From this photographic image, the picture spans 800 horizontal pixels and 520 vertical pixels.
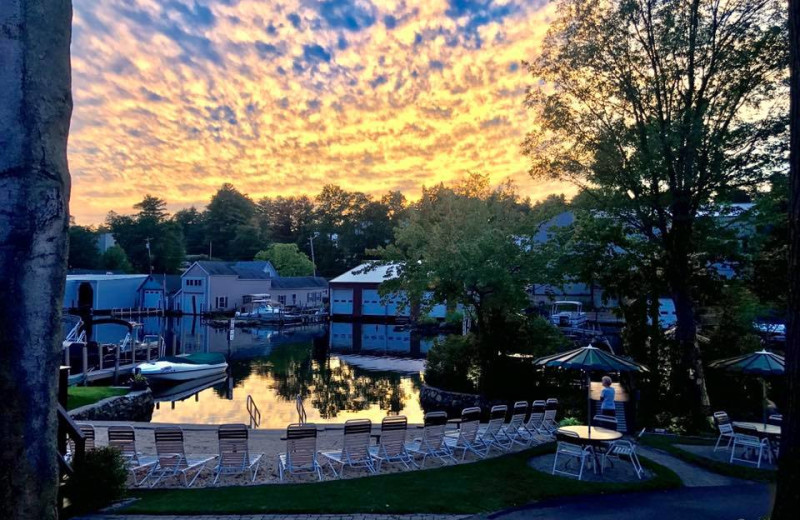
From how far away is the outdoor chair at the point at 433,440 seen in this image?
37.8 feet

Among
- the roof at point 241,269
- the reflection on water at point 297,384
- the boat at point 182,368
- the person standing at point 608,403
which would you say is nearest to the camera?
the person standing at point 608,403

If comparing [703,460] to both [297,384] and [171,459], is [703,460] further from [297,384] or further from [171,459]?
[297,384]

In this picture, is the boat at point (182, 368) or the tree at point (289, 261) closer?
the boat at point (182, 368)

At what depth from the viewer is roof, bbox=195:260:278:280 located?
6669cm

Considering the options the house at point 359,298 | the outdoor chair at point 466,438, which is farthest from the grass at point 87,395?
the house at point 359,298

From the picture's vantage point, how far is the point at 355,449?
10852 mm

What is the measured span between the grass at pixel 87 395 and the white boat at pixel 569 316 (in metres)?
30.3

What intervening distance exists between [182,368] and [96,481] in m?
21.4

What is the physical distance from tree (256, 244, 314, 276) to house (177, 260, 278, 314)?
1202cm

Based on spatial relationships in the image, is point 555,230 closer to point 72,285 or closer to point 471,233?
point 471,233

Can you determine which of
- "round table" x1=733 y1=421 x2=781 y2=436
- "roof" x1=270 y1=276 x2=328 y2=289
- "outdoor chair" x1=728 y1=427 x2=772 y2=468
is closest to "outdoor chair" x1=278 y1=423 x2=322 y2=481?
"outdoor chair" x1=728 y1=427 x2=772 y2=468

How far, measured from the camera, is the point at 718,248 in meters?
18.4

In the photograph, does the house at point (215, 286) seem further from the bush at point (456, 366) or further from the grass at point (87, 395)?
the bush at point (456, 366)

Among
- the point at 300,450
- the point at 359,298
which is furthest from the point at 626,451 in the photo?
the point at 359,298
